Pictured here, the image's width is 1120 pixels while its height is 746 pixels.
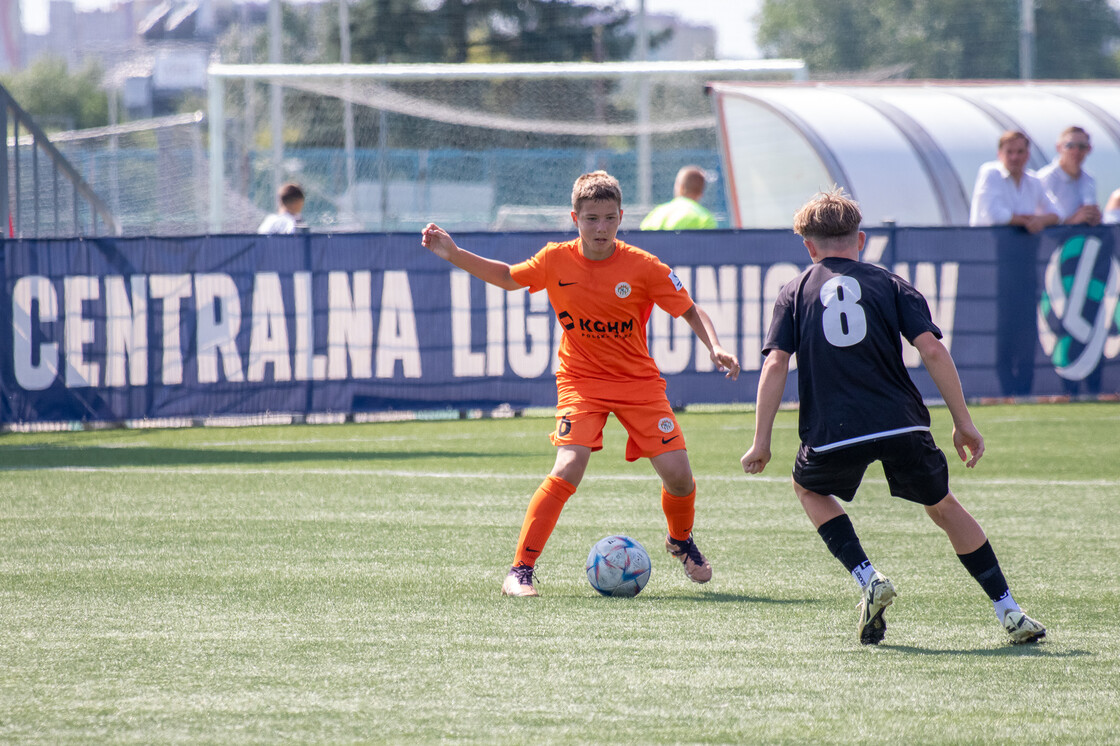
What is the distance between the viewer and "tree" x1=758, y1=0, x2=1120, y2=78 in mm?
57312

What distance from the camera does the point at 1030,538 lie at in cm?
664

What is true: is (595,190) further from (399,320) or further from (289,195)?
(289,195)

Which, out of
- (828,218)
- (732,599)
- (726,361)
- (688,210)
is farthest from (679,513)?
(688,210)

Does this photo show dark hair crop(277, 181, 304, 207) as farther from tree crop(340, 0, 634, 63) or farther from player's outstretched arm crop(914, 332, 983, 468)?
tree crop(340, 0, 634, 63)

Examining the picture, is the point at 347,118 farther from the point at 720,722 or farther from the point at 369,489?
the point at 720,722

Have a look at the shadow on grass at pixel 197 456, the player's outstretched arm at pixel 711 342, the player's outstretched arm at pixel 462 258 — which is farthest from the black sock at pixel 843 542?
A: the shadow on grass at pixel 197 456

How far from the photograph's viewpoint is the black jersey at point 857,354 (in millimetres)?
4508

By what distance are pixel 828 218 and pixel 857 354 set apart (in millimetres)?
496

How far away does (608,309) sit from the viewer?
569 centimetres

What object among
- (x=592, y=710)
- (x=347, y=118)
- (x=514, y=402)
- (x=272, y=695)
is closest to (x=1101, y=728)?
(x=592, y=710)

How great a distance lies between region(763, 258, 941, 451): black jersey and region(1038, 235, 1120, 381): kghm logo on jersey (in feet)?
30.3

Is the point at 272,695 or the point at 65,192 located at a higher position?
the point at 65,192

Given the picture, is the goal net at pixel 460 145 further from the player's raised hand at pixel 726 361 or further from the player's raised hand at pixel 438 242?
the player's raised hand at pixel 726 361

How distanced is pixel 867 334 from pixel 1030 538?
8.71 feet
